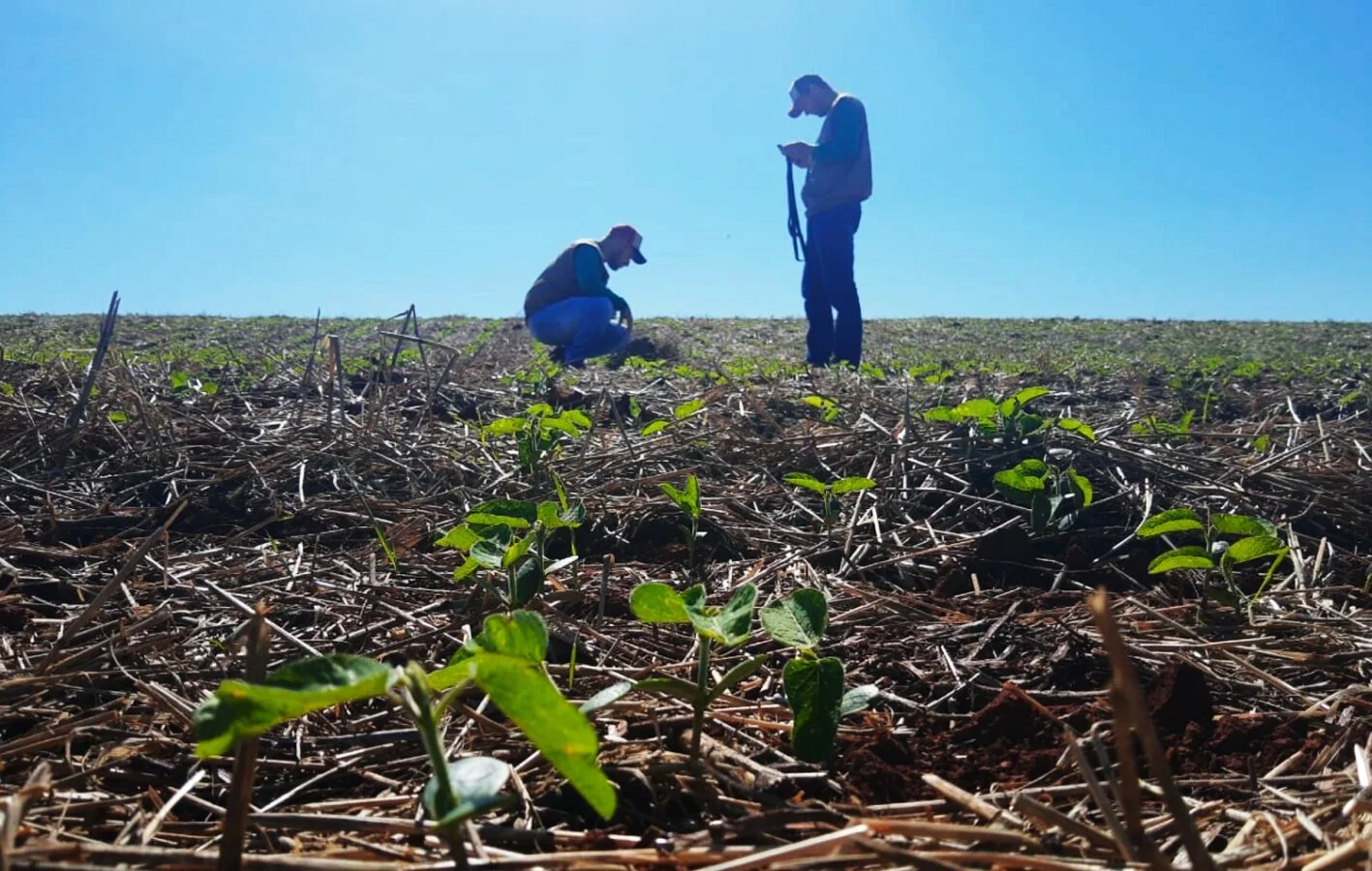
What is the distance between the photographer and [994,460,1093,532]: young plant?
7.46ft

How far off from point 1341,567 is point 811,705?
5.89 feet

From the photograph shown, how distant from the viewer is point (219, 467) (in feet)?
9.65

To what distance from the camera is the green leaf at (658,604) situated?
123 cm

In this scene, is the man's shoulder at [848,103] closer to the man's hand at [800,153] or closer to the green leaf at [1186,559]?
the man's hand at [800,153]

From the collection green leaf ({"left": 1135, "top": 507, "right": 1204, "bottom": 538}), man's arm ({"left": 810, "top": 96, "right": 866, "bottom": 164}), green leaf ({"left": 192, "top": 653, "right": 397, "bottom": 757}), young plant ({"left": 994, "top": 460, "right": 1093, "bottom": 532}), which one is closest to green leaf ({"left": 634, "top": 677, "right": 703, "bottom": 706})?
green leaf ({"left": 192, "top": 653, "right": 397, "bottom": 757})

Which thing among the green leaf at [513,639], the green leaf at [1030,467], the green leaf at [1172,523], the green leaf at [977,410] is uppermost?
the green leaf at [977,410]

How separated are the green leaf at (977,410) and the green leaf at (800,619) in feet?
5.65

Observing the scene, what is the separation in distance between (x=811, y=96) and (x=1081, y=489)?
563 centimetres

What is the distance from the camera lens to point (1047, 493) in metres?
2.38

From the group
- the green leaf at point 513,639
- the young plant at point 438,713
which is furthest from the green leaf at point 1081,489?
the young plant at point 438,713

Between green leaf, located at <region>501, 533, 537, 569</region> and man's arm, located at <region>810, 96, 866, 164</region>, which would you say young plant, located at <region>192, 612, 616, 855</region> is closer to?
green leaf, located at <region>501, 533, 537, 569</region>

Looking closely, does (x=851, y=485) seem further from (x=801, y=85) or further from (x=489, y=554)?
(x=801, y=85)

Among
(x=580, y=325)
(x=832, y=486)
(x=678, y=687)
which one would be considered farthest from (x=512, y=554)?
(x=580, y=325)

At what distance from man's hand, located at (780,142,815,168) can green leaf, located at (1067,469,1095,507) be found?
16.9ft
